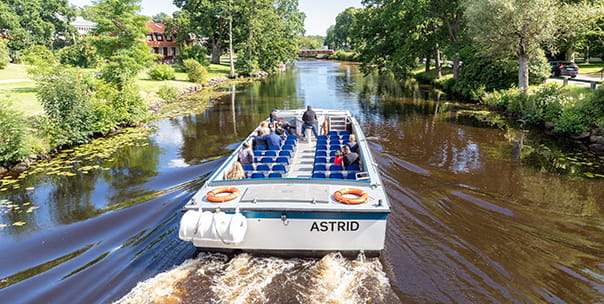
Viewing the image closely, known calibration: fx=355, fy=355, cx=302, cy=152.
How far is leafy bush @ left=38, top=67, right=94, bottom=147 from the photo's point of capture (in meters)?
14.8

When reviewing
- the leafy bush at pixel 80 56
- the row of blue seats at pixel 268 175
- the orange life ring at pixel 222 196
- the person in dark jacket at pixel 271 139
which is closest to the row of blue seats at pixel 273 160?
the person in dark jacket at pixel 271 139

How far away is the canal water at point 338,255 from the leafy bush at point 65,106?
945 millimetres

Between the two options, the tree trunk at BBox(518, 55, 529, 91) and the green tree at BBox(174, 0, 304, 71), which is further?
the green tree at BBox(174, 0, 304, 71)

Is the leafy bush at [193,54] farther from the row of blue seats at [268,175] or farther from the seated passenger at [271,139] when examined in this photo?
the row of blue seats at [268,175]

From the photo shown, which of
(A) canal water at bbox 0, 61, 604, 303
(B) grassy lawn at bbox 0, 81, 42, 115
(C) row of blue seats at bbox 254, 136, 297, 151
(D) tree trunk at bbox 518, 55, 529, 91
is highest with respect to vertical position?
(D) tree trunk at bbox 518, 55, 529, 91

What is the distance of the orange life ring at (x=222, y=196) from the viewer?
6.89 m

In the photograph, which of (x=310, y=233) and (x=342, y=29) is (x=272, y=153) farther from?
(x=342, y=29)

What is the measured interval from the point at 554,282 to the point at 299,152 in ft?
25.5

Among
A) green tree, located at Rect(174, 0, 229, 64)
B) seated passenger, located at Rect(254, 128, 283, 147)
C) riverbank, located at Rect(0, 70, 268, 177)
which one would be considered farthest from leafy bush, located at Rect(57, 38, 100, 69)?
seated passenger, located at Rect(254, 128, 283, 147)

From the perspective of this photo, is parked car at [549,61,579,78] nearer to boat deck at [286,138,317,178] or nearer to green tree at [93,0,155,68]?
boat deck at [286,138,317,178]

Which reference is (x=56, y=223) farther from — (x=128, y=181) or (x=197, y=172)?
(x=197, y=172)

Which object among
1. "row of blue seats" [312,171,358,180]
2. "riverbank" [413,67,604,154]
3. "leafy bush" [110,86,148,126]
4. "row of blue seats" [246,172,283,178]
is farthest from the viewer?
"leafy bush" [110,86,148,126]

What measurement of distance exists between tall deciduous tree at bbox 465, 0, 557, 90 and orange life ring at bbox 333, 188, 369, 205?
63.8 ft

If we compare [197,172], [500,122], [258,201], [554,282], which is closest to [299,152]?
[197,172]
